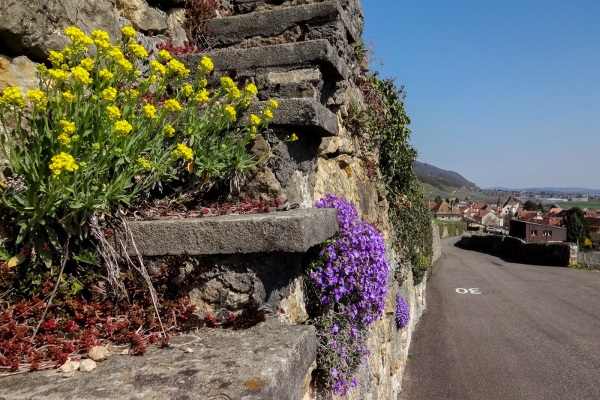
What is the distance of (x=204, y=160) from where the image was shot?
7.99ft

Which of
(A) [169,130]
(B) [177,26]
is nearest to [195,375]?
(A) [169,130]

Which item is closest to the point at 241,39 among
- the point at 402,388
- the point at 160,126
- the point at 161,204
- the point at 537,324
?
the point at 160,126

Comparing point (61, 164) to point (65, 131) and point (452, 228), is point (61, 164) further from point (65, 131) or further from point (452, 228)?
point (452, 228)

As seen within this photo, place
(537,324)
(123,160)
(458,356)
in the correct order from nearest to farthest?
(123,160) < (458,356) < (537,324)

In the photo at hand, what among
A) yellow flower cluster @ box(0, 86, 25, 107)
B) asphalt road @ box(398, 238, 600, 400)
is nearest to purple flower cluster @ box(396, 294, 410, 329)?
asphalt road @ box(398, 238, 600, 400)

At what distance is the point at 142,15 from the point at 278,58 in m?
1.15

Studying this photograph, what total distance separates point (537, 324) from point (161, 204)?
40.1 feet

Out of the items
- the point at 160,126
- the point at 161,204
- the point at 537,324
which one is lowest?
the point at 537,324

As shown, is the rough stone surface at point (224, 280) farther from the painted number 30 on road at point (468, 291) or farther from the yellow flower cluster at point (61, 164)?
the painted number 30 on road at point (468, 291)

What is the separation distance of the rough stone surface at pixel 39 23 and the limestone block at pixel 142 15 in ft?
1.52

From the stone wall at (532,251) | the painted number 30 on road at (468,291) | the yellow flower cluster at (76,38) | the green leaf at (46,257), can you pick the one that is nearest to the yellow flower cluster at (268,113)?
the yellow flower cluster at (76,38)

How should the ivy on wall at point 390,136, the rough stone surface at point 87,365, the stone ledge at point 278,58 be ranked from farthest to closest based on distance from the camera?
1. the ivy on wall at point 390,136
2. the stone ledge at point 278,58
3. the rough stone surface at point 87,365

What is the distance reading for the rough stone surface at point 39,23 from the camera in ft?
6.94

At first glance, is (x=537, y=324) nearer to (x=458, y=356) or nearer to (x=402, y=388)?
(x=458, y=356)
